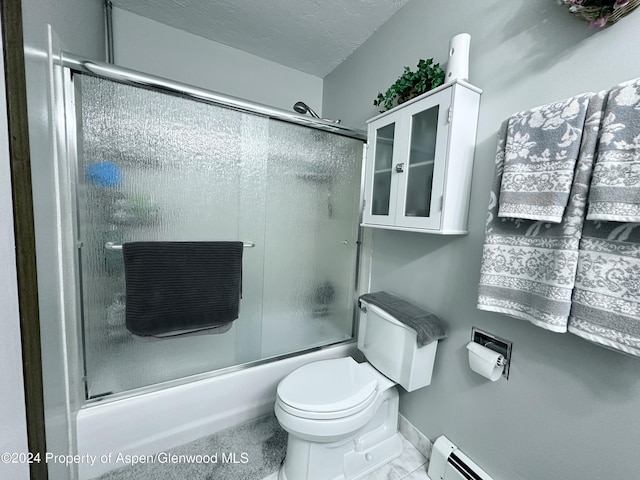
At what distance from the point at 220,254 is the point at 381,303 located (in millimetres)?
839

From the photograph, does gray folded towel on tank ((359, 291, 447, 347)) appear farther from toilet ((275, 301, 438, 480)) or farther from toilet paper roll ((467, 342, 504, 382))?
toilet paper roll ((467, 342, 504, 382))

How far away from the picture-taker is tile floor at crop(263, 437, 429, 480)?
112 cm

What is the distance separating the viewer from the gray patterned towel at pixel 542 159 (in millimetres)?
685

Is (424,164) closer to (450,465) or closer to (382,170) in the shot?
(382,170)

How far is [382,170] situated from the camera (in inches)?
51.8

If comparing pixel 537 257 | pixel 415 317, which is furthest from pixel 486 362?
pixel 537 257

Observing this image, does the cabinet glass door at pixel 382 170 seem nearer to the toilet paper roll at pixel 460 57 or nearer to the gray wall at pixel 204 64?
the toilet paper roll at pixel 460 57

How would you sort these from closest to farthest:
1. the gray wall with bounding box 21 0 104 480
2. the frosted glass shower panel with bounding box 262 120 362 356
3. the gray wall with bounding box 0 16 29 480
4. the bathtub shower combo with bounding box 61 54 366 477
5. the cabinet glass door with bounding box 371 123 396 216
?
the gray wall with bounding box 0 16 29 480 < the gray wall with bounding box 21 0 104 480 < the bathtub shower combo with bounding box 61 54 366 477 < the cabinet glass door with bounding box 371 123 396 216 < the frosted glass shower panel with bounding box 262 120 362 356

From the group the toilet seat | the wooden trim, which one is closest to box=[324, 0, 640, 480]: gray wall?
the toilet seat

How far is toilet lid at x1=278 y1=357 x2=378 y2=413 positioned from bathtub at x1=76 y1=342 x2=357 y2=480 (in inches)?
14.4

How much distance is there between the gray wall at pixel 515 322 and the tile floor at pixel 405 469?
14 centimetres

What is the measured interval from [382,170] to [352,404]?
109 centimetres

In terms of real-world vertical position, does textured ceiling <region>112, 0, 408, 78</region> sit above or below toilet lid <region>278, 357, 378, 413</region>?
above

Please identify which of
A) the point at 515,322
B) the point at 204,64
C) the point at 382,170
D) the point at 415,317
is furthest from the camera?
the point at 204,64
